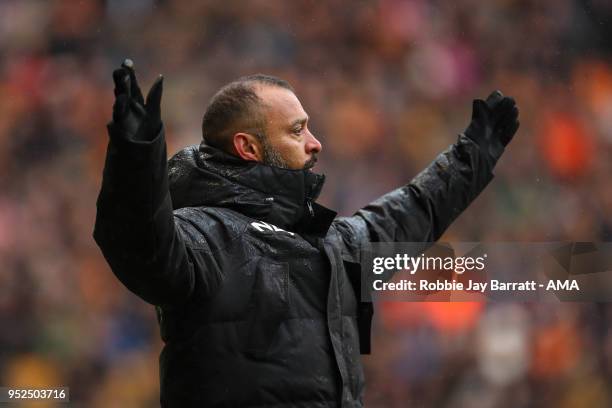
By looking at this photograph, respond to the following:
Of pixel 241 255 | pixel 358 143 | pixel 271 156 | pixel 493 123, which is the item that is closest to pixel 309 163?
pixel 271 156

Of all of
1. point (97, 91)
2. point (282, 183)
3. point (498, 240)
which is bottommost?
point (282, 183)

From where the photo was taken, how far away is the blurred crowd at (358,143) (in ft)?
8.32

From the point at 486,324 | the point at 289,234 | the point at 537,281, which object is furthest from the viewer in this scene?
the point at 486,324

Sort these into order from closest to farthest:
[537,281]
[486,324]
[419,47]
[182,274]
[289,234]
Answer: [182,274] < [289,234] < [537,281] < [486,324] < [419,47]

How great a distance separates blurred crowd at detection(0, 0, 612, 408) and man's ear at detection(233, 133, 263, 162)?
1.34 metres

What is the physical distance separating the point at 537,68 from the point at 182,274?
2.11 metres

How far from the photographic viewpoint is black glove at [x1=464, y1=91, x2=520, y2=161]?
1.49m

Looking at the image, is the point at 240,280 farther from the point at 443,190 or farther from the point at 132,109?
the point at 443,190

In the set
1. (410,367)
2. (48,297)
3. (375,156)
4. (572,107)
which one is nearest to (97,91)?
(48,297)

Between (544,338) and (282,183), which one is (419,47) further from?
(282,183)

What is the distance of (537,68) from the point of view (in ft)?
9.48

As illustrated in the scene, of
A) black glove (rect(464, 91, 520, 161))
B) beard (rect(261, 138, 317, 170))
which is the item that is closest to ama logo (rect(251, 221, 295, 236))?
beard (rect(261, 138, 317, 170))

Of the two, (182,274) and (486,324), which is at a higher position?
(486,324)

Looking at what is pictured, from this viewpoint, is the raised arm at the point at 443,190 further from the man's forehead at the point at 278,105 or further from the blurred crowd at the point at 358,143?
the blurred crowd at the point at 358,143
